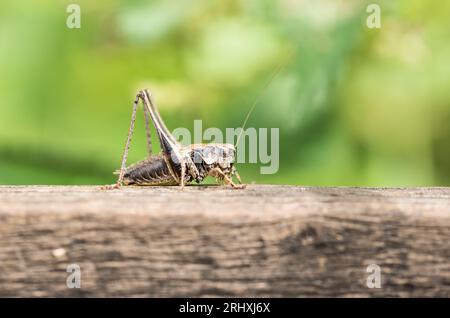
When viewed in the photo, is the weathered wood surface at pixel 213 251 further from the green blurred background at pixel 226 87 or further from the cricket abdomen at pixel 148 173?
the green blurred background at pixel 226 87

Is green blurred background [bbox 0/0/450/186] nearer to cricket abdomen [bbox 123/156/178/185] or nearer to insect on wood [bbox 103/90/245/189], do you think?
insect on wood [bbox 103/90/245/189]

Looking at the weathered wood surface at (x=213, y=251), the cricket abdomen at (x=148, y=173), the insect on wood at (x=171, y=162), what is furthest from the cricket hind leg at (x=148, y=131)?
the weathered wood surface at (x=213, y=251)

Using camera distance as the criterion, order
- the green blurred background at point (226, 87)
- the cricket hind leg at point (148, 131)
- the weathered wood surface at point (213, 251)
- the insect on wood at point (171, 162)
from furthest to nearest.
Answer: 1. the green blurred background at point (226, 87)
2. the cricket hind leg at point (148, 131)
3. the insect on wood at point (171, 162)
4. the weathered wood surface at point (213, 251)

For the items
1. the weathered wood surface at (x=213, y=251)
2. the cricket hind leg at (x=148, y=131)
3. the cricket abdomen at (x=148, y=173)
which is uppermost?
the cricket hind leg at (x=148, y=131)

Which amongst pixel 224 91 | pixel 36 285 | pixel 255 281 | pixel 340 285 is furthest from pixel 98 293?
pixel 224 91

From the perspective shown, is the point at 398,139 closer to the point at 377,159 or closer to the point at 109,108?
the point at 377,159

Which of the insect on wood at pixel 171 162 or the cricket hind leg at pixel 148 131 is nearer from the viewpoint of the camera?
the insect on wood at pixel 171 162

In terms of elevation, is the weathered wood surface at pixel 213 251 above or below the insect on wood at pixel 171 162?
below

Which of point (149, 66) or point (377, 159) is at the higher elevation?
point (149, 66)
